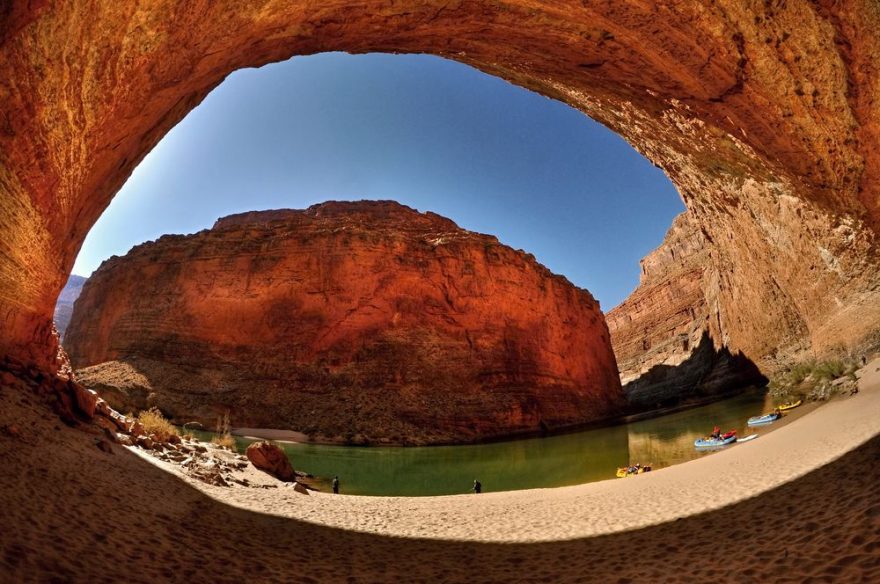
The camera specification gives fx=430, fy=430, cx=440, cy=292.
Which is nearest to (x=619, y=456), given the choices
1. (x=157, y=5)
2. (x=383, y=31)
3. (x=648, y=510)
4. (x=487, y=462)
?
(x=487, y=462)

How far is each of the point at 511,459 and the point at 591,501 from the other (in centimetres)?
1123

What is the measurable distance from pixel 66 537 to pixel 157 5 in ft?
21.1

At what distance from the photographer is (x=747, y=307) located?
28.8 meters

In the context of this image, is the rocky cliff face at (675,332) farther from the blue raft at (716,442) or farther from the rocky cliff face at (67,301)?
the rocky cliff face at (67,301)

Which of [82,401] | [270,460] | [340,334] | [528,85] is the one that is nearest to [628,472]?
[270,460]

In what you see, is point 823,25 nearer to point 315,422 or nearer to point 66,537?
point 66,537

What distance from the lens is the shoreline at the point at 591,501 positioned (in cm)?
632

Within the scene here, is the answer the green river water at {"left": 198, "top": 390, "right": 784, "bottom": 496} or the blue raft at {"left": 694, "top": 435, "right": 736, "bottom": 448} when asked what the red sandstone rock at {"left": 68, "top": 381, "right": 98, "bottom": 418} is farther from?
the blue raft at {"left": 694, "top": 435, "right": 736, "bottom": 448}

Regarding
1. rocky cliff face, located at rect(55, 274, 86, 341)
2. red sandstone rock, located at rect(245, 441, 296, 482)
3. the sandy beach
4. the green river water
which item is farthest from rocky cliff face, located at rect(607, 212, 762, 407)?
rocky cliff face, located at rect(55, 274, 86, 341)

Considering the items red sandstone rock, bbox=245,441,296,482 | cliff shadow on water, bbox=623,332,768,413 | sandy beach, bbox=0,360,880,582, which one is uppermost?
cliff shadow on water, bbox=623,332,768,413

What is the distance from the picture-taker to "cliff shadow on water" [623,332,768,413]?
1316 inches

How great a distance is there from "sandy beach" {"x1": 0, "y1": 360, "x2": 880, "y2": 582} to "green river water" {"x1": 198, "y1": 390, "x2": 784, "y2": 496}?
20.5ft

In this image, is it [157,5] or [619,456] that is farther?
[619,456]

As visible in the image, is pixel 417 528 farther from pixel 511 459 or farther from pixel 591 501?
pixel 511 459
